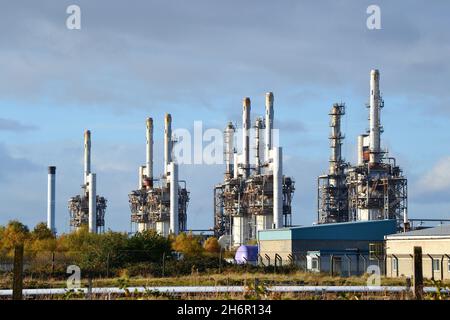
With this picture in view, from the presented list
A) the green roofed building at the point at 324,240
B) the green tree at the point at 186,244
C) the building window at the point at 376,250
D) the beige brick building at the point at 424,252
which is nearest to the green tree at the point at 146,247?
the green roofed building at the point at 324,240

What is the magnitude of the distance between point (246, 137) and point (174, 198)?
36.1 ft

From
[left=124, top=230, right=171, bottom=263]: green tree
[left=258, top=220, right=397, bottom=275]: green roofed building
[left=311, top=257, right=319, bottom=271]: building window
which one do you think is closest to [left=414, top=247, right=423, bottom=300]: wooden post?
[left=124, top=230, right=171, bottom=263]: green tree

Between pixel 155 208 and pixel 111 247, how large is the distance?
56.4m

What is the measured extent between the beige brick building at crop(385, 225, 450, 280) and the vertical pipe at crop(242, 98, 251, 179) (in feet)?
134

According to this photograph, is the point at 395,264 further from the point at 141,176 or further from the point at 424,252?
the point at 141,176

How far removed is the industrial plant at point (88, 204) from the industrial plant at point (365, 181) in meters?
30.3

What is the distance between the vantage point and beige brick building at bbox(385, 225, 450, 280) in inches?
Result: 1881

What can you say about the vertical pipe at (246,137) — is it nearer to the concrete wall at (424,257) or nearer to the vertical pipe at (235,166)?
the vertical pipe at (235,166)

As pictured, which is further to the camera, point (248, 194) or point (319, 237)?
point (248, 194)

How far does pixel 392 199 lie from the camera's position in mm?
84688

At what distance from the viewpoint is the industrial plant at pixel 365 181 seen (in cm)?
8369

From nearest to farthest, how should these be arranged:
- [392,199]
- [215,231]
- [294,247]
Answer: [294,247] < [392,199] < [215,231]
